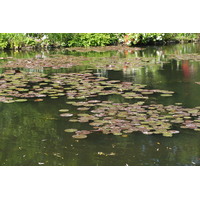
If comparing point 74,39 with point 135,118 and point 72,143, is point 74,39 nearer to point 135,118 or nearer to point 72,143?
point 135,118

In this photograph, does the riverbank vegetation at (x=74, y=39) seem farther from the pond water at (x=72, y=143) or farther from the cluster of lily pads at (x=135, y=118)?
the cluster of lily pads at (x=135, y=118)

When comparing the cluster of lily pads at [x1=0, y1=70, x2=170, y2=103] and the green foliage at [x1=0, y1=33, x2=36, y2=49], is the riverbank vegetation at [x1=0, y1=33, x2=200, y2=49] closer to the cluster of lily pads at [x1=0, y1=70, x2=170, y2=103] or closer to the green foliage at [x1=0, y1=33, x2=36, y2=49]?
the green foliage at [x1=0, y1=33, x2=36, y2=49]

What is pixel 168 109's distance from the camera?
14.9 feet

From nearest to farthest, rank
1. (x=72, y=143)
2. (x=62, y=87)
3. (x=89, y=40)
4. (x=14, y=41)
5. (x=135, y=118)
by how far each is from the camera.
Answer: (x=72, y=143) → (x=135, y=118) → (x=62, y=87) → (x=14, y=41) → (x=89, y=40)

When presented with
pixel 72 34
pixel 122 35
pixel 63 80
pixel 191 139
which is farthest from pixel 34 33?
pixel 191 139

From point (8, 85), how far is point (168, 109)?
288 cm

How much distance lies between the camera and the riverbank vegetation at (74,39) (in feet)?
46.3

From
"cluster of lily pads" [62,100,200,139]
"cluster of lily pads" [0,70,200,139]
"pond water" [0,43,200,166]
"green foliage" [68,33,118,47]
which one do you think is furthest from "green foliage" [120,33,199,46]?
"cluster of lily pads" [62,100,200,139]

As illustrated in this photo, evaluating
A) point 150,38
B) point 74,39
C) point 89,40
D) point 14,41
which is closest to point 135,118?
point 14,41

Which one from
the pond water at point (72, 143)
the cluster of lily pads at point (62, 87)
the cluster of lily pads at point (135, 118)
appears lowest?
the pond water at point (72, 143)

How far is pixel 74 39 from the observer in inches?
592

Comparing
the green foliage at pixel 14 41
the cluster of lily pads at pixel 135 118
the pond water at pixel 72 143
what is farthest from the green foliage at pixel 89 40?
the cluster of lily pads at pixel 135 118

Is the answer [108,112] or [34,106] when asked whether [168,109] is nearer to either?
[108,112]

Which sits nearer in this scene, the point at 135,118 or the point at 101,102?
the point at 135,118
